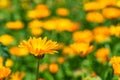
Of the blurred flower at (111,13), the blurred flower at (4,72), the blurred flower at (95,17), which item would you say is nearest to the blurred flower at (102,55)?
the blurred flower at (111,13)

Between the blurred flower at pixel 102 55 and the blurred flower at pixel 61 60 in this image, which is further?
the blurred flower at pixel 61 60

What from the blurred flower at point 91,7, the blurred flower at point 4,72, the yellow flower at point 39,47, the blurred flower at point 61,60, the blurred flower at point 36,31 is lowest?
the blurred flower at point 61,60

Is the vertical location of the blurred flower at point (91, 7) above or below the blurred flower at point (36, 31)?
above

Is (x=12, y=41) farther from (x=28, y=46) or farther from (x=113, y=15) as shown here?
(x=28, y=46)

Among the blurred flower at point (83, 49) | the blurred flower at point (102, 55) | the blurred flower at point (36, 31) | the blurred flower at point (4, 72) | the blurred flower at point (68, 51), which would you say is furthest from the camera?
the blurred flower at point (36, 31)

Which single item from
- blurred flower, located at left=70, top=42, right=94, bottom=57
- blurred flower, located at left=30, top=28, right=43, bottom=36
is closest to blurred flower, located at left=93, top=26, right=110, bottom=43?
blurred flower, located at left=30, top=28, right=43, bottom=36

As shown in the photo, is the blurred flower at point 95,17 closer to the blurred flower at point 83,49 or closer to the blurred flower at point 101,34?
the blurred flower at point 101,34

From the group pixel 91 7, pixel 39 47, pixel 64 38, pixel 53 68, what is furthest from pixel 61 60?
pixel 39 47

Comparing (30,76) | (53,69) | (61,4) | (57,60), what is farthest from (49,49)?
(61,4)
